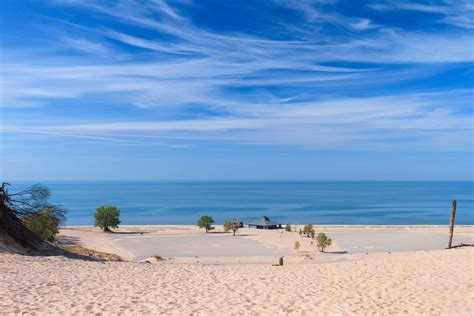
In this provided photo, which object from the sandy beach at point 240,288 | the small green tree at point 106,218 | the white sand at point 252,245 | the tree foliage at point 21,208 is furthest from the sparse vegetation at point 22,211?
the small green tree at point 106,218

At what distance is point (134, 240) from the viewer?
128 feet

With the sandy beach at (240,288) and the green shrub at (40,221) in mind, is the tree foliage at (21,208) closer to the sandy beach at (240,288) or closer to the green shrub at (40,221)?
the green shrub at (40,221)

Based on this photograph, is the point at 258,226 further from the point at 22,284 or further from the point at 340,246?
the point at 22,284

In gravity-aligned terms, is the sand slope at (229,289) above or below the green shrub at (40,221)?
below

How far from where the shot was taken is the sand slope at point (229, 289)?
8602 mm

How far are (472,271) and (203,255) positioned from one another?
65.4 ft

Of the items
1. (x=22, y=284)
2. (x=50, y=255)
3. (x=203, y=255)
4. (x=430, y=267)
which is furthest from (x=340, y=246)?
(x=22, y=284)

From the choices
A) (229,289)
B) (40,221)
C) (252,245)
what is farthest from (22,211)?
(252,245)

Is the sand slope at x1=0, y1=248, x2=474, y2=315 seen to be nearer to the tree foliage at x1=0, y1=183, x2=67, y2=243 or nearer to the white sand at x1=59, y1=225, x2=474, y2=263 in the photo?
the tree foliage at x1=0, y1=183, x2=67, y2=243

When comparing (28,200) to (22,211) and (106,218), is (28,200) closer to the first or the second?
(22,211)

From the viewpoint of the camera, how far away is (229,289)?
1079cm

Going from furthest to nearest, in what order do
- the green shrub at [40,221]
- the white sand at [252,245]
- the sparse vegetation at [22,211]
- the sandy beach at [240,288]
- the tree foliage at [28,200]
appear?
the white sand at [252,245] → the green shrub at [40,221] → the tree foliage at [28,200] → the sparse vegetation at [22,211] → the sandy beach at [240,288]

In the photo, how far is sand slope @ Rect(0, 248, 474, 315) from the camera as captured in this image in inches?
339

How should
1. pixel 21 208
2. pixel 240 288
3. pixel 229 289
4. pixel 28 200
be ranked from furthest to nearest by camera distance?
pixel 28 200 < pixel 21 208 < pixel 240 288 < pixel 229 289
